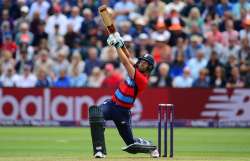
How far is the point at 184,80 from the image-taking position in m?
23.2

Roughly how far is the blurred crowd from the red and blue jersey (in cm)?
963

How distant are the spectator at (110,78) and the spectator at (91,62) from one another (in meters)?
0.54

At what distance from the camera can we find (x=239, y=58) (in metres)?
23.4

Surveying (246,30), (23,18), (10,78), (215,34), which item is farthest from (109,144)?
(23,18)

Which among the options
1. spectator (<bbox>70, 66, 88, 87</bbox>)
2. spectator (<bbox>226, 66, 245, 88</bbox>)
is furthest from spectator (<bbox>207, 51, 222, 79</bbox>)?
spectator (<bbox>70, 66, 88, 87</bbox>)

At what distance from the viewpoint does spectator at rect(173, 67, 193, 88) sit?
23.1 meters

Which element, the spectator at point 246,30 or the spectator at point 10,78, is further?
the spectator at point 10,78

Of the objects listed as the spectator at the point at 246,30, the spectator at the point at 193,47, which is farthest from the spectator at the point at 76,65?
the spectator at the point at 246,30

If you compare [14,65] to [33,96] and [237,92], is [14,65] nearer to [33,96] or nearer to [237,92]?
[33,96]

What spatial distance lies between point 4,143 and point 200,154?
468 cm

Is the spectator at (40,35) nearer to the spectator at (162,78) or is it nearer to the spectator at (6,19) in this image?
the spectator at (6,19)

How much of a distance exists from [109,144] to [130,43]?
6.37 meters

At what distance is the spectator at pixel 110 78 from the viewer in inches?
Result: 920

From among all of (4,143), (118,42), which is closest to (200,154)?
(118,42)
